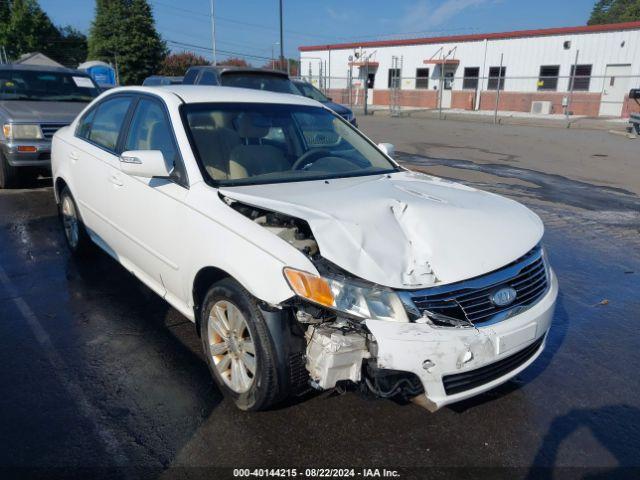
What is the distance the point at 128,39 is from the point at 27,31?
40.1ft

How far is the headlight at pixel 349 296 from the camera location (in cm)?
234

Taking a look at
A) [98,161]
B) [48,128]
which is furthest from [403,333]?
[48,128]

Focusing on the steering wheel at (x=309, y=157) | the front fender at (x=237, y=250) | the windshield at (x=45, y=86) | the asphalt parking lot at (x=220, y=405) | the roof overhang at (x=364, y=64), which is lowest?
the asphalt parking lot at (x=220, y=405)

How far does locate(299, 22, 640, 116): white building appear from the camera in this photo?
25359 mm

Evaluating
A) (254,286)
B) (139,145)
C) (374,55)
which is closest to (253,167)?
(139,145)

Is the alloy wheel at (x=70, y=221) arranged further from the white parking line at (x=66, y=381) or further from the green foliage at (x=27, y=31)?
the green foliage at (x=27, y=31)

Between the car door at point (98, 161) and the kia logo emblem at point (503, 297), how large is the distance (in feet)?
9.71

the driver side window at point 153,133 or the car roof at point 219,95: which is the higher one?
the car roof at point 219,95

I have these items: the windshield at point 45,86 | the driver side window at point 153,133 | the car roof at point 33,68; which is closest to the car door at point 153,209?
the driver side window at point 153,133

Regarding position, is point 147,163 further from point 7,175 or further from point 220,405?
point 7,175

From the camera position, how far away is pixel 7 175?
7.86m

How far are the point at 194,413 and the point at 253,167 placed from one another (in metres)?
1.63

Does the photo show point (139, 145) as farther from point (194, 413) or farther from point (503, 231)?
point (503, 231)

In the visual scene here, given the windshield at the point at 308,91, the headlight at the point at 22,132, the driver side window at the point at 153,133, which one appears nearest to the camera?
the driver side window at the point at 153,133
